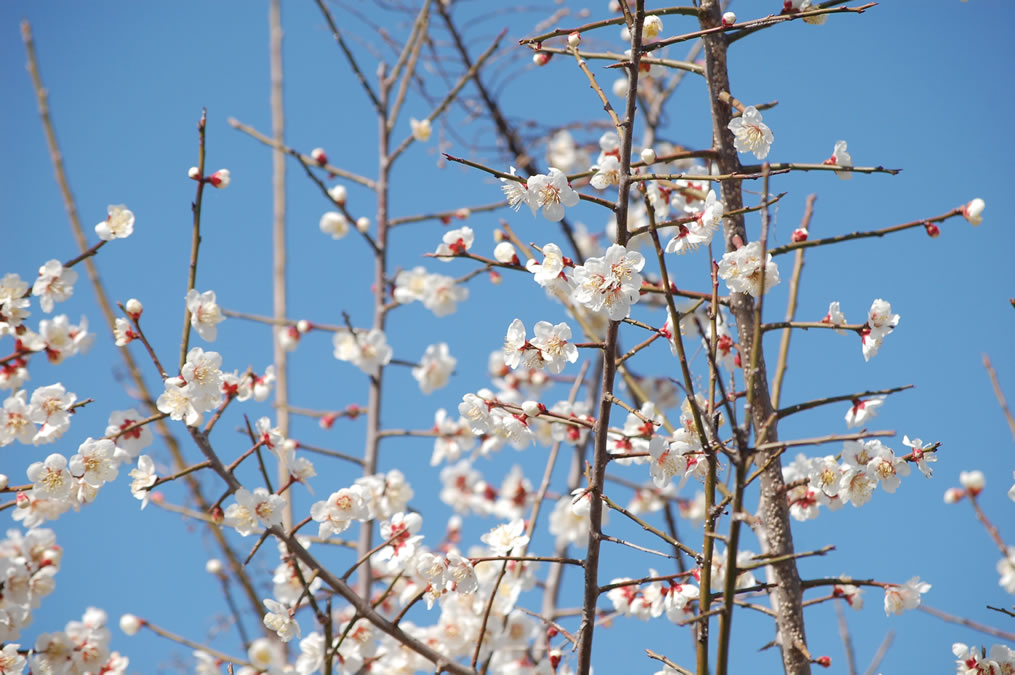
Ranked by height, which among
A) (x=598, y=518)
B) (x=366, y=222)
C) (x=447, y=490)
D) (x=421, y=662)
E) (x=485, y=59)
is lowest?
(x=598, y=518)

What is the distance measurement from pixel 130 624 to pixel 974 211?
108 inches

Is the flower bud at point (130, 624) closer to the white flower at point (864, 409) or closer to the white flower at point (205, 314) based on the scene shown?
the white flower at point (205, 314)

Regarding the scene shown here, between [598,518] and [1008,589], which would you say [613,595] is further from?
[1008,589]

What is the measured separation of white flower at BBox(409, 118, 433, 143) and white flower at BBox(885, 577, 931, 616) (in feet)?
8.08

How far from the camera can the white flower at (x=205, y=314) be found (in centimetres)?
203

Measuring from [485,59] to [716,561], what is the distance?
2213 millimetres

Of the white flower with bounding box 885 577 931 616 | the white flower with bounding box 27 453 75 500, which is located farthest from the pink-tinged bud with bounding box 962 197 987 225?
the white flower with bounding box 27 453 75 500

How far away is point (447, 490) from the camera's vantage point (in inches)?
177

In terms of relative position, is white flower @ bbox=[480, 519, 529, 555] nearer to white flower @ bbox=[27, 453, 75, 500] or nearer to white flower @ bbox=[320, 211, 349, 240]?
white flower @ bbox=[27, 453, 75, 500]

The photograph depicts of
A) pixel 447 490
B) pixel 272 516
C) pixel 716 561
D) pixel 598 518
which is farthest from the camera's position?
pixel 447 490

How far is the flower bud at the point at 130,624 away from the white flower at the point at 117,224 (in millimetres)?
1250

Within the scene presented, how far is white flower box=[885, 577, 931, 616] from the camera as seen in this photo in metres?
1.94

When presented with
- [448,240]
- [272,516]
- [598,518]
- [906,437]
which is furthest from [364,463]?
[906,437]

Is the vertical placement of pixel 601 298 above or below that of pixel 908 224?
below
